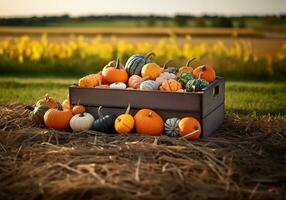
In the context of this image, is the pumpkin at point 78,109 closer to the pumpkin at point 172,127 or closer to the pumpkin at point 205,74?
the pumpkin at point 172,127

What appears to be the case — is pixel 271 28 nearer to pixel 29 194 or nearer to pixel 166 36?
pixel 166 36

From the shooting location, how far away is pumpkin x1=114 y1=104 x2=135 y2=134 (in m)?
5.29

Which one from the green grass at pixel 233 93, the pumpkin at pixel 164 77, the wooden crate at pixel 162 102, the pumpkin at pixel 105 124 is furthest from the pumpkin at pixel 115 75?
→ the green grass at pixel 233 93

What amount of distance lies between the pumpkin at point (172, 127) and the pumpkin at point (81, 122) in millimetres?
744

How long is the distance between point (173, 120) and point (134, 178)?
4.32 feet

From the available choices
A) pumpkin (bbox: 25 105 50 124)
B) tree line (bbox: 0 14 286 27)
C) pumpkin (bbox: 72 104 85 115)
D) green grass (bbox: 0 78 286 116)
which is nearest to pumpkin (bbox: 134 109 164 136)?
pumpkin (bbox: 72 104 85 115)

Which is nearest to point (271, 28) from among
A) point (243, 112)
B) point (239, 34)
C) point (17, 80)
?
point (239, 34)

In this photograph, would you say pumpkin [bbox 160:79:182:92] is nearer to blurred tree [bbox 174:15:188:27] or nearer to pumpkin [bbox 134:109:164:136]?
pumpkin [bbox 134:109:164:136]

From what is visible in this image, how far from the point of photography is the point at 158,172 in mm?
4254

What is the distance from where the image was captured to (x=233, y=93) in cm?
825

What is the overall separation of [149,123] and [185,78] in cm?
67

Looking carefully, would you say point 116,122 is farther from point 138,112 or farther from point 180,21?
point 180,21

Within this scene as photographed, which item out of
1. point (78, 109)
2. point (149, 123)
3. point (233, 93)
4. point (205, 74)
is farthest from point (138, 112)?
point (233, 93)

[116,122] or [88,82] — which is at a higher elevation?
[88,82]
